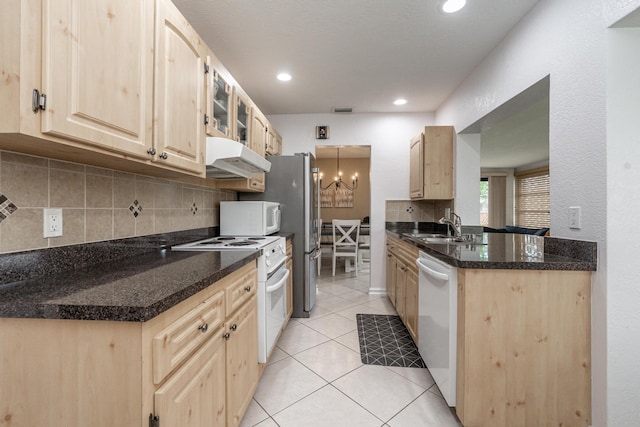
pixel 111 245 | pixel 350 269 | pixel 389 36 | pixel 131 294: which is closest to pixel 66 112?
pixel 131 294

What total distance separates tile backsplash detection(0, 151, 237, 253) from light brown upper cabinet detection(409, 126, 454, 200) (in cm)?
250

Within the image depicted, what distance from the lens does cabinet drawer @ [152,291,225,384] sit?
78 centimetres

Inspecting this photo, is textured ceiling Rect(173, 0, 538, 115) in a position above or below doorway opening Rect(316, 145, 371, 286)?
above

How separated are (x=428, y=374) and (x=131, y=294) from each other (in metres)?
1.94

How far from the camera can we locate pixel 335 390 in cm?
175

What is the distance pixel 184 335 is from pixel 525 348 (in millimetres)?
1549

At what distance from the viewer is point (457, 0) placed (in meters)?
1.68

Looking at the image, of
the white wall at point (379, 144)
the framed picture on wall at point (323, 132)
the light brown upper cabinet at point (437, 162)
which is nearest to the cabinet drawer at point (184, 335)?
the light brown upper cabinet at point (437, 162)

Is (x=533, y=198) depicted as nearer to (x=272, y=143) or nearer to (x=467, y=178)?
(x=467, y=178)

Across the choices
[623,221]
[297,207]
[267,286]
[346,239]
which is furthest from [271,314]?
[346,239]

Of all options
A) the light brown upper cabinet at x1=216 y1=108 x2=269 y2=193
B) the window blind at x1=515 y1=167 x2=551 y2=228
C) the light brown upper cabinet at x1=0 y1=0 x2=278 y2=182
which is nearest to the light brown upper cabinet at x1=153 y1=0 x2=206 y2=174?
the light brown upper cabinet at x1=0 y1=0 x2=278 y2=182

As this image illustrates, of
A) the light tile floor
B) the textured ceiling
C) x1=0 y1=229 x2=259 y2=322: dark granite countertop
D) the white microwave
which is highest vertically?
the textured ceiling

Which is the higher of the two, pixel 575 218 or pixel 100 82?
pixel 100 82

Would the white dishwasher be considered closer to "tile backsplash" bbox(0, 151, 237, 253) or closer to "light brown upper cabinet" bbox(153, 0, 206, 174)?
"light brown upper cabinet" bbox(153, 0, 206, 174)
